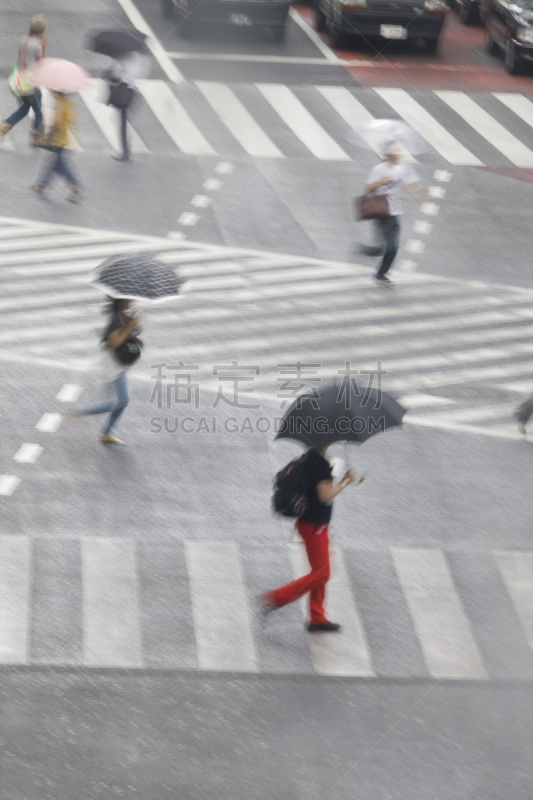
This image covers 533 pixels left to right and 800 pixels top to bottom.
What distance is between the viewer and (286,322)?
1300 cm

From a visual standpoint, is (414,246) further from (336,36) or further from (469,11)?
(469,11)

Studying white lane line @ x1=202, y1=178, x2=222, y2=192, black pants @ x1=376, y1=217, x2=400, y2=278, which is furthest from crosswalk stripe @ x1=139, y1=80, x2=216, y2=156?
black pants @ x1=376, y1=217, x2=400, y2=278

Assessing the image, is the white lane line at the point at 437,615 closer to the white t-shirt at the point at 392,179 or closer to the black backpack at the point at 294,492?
the black backpack at the point at 294,492

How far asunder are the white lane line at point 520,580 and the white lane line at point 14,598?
3.63 m

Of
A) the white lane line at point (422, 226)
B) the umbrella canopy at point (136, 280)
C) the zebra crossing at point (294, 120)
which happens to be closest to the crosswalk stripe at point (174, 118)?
the zebra crossing at point (294, 120)

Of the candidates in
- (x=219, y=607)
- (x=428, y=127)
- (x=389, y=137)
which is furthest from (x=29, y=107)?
(x=219, y=607)

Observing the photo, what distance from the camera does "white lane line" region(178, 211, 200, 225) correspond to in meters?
15.2

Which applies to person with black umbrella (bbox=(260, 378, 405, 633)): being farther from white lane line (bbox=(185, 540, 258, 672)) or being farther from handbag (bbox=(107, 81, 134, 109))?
handbag (bbox=(107, 81, 134, 109))

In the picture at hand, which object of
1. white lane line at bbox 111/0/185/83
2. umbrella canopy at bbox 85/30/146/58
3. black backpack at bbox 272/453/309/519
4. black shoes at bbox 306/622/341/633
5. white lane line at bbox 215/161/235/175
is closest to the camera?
black backpack at bbox 272/453/309/519

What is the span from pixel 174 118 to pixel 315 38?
7.11 metres

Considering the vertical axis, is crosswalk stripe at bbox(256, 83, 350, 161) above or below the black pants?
below

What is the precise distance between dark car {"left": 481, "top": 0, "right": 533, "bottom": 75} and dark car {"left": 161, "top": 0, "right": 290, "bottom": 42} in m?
4.76

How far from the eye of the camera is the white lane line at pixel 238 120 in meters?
18.2

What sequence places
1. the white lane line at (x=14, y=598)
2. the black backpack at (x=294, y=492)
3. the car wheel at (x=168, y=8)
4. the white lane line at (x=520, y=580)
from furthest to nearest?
the car wheel at (x=168, y=8) < the white lane line at (x=520, y=580) < the black backpack at (x=294, y=492) < the white lane line at (x=14, y=598)
